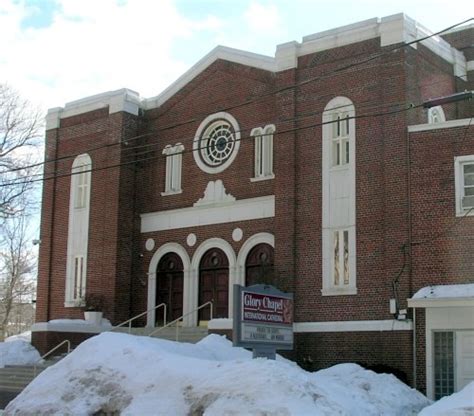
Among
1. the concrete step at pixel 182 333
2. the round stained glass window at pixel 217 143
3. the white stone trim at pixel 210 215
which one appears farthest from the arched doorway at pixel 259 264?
the round stained glass window at pixel 217 143

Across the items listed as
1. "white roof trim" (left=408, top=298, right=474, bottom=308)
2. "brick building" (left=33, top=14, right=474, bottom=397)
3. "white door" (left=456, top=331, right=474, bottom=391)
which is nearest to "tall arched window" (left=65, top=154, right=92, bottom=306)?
"brick building" (left=33, top=14, right=474, bottom=397)

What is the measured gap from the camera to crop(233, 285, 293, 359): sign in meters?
16.0

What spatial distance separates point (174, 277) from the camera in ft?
95.3

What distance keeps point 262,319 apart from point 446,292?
6.85m

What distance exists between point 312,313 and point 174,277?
670 cm

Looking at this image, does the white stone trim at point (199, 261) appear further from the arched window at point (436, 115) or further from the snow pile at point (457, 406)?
the snow pile at point (457, 406)

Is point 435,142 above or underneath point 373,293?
above

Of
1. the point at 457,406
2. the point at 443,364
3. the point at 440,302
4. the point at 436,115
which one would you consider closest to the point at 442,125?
the point at 436,115

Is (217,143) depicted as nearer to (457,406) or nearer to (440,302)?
(440,302)

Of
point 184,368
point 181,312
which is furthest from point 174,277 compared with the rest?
point 184,368

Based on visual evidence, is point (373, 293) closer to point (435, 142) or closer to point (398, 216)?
point (398, 216)

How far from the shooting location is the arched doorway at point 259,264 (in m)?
25.9

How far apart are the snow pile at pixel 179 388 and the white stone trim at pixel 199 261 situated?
30.2 ft

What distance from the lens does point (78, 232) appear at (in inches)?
1214
